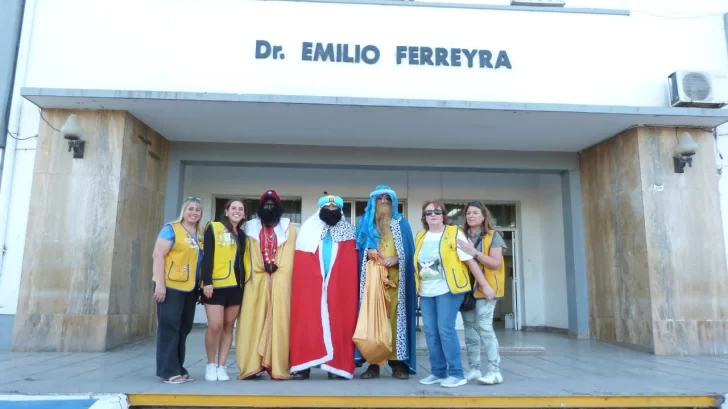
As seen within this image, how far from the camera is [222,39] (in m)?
6.80

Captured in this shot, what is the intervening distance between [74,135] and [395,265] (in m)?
4.34

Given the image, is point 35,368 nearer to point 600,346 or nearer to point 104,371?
point 104,371

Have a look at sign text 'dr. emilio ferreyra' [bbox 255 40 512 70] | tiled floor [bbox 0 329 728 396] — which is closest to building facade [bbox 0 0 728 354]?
sign text 'dr. emilio ferreyra' [bbox 255 40 512 70]

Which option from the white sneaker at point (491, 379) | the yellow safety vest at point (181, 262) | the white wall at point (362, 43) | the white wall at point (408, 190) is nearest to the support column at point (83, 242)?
the white wall at point (362, 43)

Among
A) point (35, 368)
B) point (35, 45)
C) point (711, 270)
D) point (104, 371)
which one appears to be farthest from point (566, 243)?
point (35, 45)

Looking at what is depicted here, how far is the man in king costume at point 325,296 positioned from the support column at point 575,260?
4873 mm

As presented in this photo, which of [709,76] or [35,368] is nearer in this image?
[35,368]

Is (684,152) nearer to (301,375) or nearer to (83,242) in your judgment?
(301,375)

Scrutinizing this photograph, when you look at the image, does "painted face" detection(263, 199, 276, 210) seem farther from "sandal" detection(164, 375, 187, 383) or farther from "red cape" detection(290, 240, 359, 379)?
"sandal" detection(164, 375, 187, 383)

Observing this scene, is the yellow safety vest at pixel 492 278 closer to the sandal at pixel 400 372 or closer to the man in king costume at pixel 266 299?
the sandal at pixel 400 372

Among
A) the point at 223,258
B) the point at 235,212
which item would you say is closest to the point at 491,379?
the point at 223,258

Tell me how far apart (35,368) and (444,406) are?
12.4 ft

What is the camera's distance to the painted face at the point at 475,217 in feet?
14.1

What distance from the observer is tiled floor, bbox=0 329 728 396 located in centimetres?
385
